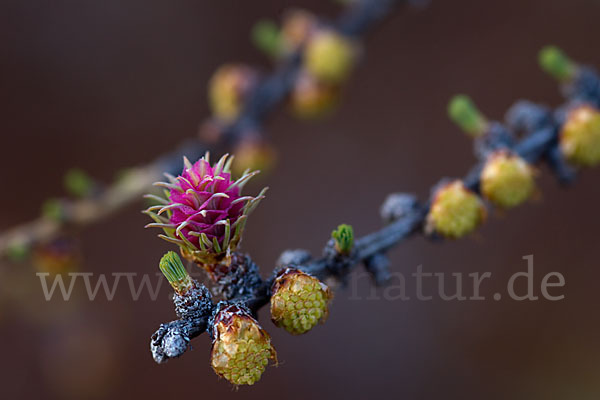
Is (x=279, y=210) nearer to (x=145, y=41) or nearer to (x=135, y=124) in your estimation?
(x=135, y=124)

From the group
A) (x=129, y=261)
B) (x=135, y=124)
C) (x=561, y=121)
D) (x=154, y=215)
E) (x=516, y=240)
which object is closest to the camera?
(x=154, y=215)

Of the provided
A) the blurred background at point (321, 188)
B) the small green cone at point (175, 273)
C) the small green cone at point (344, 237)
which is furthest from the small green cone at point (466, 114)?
the blurred background at point (321, 188)

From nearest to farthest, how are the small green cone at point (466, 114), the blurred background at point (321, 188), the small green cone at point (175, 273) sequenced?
the small green cone at point (175, 273) < the small green cone at point (466, 114) < the blurred background at point (321, 188)

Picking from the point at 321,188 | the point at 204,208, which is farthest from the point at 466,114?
the point at 321,188

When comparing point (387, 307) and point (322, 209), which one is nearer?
point (387, 307)

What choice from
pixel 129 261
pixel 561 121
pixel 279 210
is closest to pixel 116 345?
pixel 129 261

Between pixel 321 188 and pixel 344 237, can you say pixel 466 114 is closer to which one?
pixel 344 237

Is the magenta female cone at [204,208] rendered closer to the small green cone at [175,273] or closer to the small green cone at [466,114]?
the small green cone at [175,273]

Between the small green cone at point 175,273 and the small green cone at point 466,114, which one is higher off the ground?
the small green cone at point 466,114
